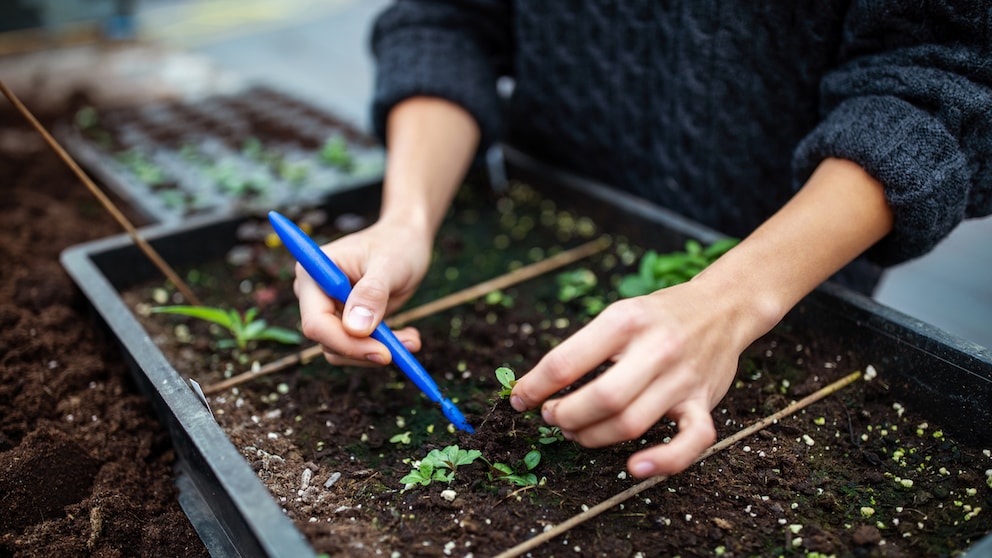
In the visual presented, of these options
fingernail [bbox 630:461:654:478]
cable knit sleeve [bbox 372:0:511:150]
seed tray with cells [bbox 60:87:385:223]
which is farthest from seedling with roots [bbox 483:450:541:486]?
seed tray with cells [bbox 60:87:385:223]

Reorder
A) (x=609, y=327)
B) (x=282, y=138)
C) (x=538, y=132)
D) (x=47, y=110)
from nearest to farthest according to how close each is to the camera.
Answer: (x=609, y=327) → (x=538, y=132) → (x=282, y=138) → (x=47, y=110)

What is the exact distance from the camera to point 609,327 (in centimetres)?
82

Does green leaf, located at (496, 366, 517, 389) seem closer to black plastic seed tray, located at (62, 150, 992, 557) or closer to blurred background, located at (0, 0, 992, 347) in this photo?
black plastic seed tray, located at (62, 150, 992, 557)

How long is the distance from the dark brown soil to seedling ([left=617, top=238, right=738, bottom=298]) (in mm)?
818

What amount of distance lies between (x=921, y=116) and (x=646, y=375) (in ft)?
1.93

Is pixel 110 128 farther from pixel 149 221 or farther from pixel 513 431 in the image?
pixel 513 431

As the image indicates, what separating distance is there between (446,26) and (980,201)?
1.14 meters

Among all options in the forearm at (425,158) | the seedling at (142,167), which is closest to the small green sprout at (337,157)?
the seedling at (142,167)

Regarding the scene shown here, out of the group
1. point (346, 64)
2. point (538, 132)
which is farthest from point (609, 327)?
A: point (346, 64)

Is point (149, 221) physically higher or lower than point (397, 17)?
lower

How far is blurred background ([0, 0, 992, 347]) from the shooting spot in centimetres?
209

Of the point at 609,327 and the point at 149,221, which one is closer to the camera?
the point at 609,327

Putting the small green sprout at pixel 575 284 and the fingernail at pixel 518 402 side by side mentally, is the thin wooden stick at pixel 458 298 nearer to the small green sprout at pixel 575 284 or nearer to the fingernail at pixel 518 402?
the small green sprout at pixel 575 284

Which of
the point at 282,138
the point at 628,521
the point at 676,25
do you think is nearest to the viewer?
the point at 628,521
